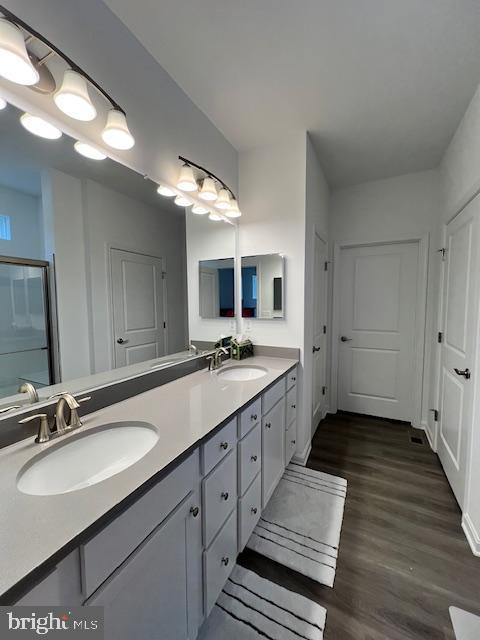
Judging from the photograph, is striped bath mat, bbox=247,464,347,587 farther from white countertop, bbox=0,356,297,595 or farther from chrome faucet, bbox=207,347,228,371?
chrome faucet, bbox=207,347,228,371

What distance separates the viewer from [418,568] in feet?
4.41

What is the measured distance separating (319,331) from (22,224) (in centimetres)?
242

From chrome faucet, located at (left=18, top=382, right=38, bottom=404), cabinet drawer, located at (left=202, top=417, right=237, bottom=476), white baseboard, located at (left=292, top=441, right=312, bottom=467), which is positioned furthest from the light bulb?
white baseboard, located at (left=292, top=441, right=312, bottom=467)

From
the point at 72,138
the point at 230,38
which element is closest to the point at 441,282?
the point at 230,38

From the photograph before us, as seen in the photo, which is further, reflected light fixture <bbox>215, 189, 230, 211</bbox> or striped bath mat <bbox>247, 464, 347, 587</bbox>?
reflected light fixture <bbox>215, 189, 230, 211</bbox>

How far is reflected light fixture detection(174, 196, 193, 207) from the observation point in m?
1.68

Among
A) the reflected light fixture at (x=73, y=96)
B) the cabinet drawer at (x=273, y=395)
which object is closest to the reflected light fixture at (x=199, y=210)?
the reflected light fixture at (x=73, y=96)

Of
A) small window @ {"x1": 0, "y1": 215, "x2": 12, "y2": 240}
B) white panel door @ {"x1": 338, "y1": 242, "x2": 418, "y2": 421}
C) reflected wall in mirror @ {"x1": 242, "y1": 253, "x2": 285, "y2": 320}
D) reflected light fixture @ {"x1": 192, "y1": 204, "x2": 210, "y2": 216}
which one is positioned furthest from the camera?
white panel door @ {"x1": 338, "y1": 242, "x2": 418, "y2": 421}

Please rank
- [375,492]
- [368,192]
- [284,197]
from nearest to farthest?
[375,492]
[284,197]
[368,192]

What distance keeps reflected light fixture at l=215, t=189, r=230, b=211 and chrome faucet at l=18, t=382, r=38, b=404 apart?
5.19 feet

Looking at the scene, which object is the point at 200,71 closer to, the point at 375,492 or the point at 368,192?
the point at 368,192

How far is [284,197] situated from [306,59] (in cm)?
81

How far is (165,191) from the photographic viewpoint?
5.19 ft

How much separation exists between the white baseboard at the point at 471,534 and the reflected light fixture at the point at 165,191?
101 inches
